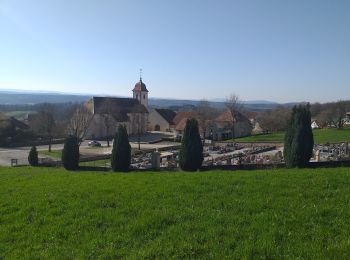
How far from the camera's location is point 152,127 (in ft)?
278

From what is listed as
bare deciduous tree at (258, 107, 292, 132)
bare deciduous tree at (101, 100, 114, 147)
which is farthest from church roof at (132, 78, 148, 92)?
bare deciduous tree at (258, 107, 292, 132)

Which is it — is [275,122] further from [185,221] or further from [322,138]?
[185,221]

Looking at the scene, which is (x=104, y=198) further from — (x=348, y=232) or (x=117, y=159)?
(x=117, y=159)

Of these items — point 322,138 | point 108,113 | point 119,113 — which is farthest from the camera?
point 119,113

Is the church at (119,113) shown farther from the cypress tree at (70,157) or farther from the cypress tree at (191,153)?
the cypress tree at (191,153)

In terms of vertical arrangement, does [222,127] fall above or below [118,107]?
below

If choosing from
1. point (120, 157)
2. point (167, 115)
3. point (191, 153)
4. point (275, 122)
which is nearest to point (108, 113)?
point (167, 115)

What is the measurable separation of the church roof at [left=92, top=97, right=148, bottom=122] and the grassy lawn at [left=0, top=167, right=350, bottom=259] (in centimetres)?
6295

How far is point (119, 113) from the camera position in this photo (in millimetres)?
74500

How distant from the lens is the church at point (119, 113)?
70.4 metres

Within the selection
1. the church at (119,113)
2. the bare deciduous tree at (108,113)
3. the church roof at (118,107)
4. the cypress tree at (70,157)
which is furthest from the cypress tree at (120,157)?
the church roof at (118,107)

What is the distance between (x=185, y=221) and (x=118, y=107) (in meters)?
71.0

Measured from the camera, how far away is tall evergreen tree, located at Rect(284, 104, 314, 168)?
65.8 feet

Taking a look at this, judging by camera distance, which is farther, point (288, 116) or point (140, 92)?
point (140, 92)
